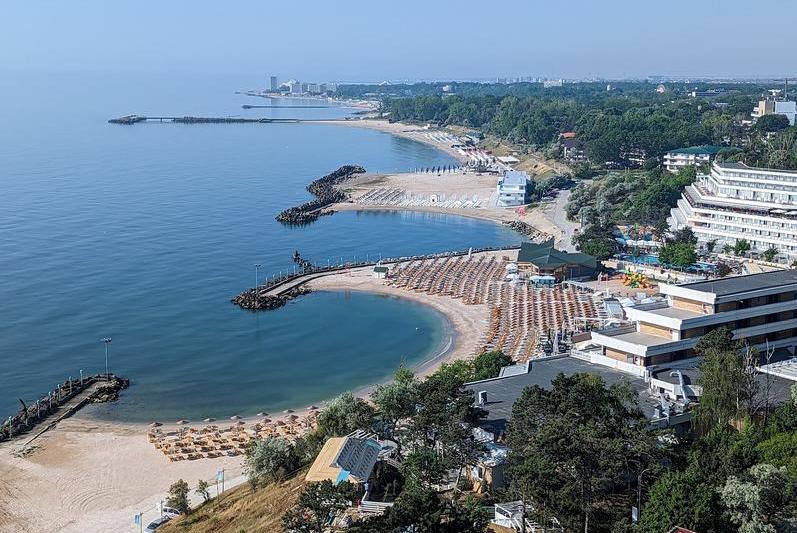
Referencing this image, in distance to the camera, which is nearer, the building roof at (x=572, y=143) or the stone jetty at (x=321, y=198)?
the stone jetty at (x=321, y=198)

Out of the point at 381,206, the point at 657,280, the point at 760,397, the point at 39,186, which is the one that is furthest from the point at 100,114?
the point at 760,397

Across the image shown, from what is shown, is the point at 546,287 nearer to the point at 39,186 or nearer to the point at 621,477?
the point at 621,477

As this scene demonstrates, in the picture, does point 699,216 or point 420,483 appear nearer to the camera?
point 420,483

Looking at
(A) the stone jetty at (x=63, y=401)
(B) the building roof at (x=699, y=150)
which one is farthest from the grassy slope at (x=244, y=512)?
(B) the building roof at (x=699, y=150)

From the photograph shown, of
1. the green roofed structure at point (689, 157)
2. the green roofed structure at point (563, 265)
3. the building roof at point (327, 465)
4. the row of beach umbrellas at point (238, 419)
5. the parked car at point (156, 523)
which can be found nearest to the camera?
the building roof at point (327, 465)

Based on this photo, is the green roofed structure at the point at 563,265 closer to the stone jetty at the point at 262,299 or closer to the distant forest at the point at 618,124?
the stone jetty at the point at 262,299

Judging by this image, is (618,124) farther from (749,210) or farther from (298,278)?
(298,278)
